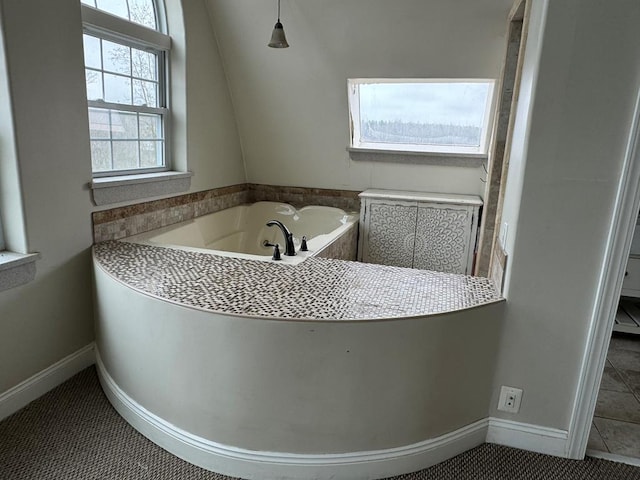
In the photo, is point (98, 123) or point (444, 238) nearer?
point (98, 123)

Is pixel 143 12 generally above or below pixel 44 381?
above

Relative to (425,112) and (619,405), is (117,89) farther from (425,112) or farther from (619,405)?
(619,405)

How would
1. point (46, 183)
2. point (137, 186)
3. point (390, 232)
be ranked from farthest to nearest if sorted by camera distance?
1. point (390, 232)
2. point (137, 186)
3. point (46, 183)

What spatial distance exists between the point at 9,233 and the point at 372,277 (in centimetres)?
176

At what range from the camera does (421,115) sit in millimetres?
3746

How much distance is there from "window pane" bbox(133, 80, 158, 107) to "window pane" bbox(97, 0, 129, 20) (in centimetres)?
40

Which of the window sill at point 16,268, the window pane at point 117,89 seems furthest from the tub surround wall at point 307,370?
the window pane at point 117,89

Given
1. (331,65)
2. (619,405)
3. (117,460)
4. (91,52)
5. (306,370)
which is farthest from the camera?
(331,65)

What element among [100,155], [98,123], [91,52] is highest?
[91,52]

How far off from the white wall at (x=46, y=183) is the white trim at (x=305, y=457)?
766 millimetres

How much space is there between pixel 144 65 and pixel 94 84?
0.49 meters

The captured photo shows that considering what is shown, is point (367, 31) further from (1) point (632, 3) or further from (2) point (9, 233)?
(2) point (9, 233)

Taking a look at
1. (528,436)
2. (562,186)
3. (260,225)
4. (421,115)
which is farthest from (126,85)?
(528,436)

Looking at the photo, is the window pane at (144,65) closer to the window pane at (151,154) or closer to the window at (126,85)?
the window at (126,85)
